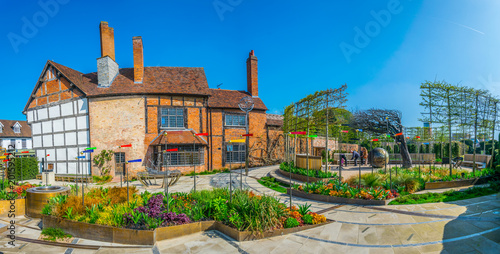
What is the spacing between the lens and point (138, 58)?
18.9m

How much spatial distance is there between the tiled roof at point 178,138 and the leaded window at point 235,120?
2.89 metres

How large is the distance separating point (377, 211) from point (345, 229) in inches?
81.4

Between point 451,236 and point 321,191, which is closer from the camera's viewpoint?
point 451,236

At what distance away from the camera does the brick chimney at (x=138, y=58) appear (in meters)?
18.8

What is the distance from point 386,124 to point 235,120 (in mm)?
11722

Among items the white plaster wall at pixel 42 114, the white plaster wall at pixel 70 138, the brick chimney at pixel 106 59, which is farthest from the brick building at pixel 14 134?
the brick chimney at pixel 106 59

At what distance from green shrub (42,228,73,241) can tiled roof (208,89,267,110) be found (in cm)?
1381

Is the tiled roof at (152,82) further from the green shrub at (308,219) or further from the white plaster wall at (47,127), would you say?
the green shrub at (308,219)

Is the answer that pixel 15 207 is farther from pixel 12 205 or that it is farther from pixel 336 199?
pixel 336 199

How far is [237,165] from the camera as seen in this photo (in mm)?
20688

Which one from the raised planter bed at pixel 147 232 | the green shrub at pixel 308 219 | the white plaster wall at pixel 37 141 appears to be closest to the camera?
the raised planter bed at pixel 147 232

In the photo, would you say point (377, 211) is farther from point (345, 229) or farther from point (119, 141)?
point (119, 141)

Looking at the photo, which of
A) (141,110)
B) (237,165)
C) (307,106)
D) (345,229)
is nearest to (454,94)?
(307,106)

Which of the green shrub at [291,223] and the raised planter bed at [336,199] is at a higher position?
the green shrub at [291,223]
